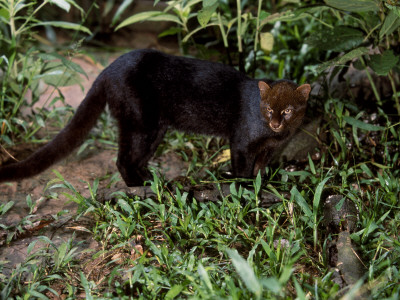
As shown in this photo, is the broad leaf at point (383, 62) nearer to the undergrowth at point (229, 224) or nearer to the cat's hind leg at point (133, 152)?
the undergrowth at point (229, 224)

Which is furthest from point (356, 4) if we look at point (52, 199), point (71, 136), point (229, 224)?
point (52, 199)

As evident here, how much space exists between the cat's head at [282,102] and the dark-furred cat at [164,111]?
34 millimetres

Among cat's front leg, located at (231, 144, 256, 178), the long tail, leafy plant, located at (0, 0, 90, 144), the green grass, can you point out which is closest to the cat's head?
Answer: cat's front leg, located at (231, 144, 256, 178)

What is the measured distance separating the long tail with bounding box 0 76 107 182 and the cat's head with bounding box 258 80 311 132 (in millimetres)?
1282

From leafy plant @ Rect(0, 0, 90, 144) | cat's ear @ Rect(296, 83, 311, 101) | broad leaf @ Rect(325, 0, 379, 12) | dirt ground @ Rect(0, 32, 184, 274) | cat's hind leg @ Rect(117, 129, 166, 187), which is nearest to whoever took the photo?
dirt ground @ Rect(0, 32, 184, 274)

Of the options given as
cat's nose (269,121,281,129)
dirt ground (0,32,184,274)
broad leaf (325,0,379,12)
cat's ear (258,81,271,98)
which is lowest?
dirt ground (0,32,184,274)

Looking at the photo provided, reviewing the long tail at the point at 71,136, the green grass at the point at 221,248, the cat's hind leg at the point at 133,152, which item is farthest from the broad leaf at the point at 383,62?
the long tail at the point at 71,136

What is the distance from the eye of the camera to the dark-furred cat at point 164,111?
127 inches

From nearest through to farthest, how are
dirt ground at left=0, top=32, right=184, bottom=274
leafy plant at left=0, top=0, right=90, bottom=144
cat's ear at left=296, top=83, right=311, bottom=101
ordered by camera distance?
1. dirt ground at left=0, top=32, right=184, bottom=274
2. cat's ear at left=296, top=83, right=311, bottom=101
3. leafy plant at left=0, top=0, right=90, bottom=144

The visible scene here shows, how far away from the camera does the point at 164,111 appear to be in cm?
341

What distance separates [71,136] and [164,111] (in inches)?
30.1

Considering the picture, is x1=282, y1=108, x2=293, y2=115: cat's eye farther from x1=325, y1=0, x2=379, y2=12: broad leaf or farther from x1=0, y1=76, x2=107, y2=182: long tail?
x1=0, y1=76, x2=107, y2=182: long tail

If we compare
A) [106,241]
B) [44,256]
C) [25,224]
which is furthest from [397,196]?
[25,224]

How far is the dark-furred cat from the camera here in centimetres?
321
